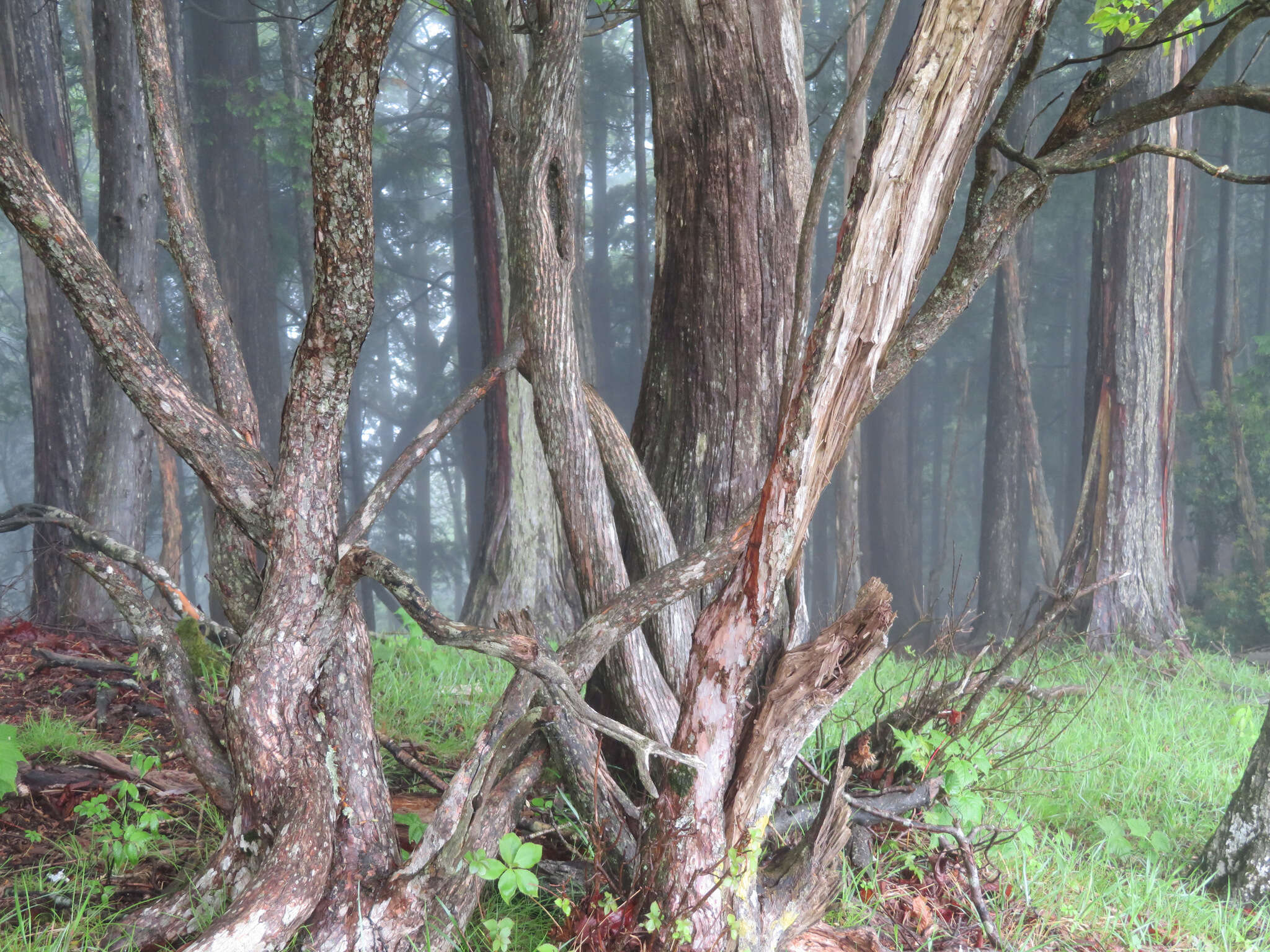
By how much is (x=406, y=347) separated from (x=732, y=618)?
28958 mm

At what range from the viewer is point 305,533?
2.42m

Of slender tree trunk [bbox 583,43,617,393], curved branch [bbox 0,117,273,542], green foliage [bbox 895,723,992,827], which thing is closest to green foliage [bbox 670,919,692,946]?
green foliage [bbox 895,723,992,827]

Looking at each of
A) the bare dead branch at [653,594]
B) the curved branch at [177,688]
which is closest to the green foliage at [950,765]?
the bare dead branch at [653,594]

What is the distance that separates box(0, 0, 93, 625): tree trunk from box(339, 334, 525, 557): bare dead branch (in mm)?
4982

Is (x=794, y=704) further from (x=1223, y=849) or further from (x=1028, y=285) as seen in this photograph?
(x=1028, y=285)

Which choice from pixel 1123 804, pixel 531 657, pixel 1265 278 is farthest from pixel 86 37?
pixel 1265 278

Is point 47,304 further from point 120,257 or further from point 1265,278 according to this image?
point 1265,278

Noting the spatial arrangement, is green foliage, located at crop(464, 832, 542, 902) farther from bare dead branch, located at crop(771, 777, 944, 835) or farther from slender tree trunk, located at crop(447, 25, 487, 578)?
slender tree trunk, located at crop(447, 25, 487, 578)

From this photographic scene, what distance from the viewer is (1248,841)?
3.43m

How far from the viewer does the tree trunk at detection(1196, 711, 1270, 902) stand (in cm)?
337

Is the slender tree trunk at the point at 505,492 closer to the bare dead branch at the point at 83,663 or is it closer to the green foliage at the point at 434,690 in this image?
the green foliage at the point at 434,690

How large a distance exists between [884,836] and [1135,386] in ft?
22.6

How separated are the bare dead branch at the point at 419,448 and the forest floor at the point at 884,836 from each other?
40.8 inches

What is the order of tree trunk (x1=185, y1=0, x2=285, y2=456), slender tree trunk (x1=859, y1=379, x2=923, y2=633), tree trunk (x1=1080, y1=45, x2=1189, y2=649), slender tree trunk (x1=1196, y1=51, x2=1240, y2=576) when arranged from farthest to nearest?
slender tree trunk (x1=859, y1=379, x2=923, y2=633) → slender tree trunk (x1=1196, y1=51, x2=1240, y2=576) → tree trunk (x1=185, y1=0, x2=285, y2=456) → tree trunk (x1=1080, y1=45, x2=1189, y2=649)
